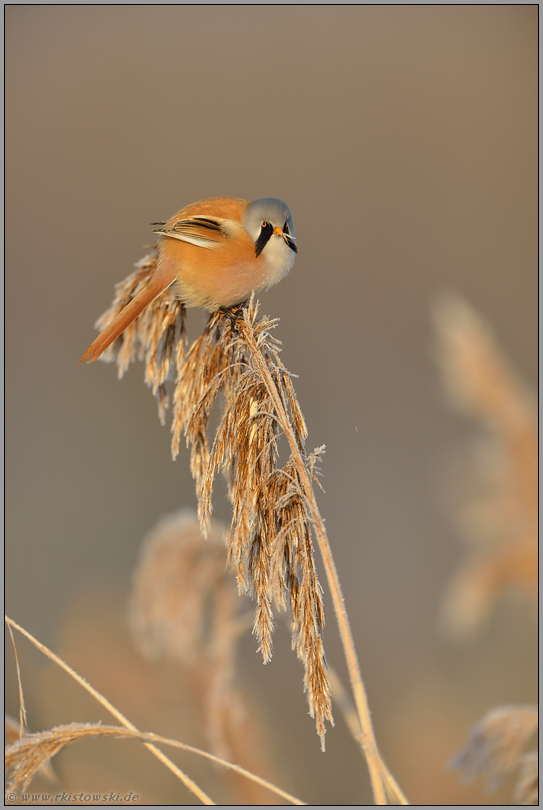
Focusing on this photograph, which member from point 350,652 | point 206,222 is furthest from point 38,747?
point 206,222

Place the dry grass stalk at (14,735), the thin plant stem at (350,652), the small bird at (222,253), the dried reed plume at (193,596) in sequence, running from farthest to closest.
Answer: the small bird at (222,253)
the dried reed plume at (193,596)
the dry grass stalk at (14,735)
the thin plant stem at (350,652)

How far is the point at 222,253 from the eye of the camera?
7.13ft

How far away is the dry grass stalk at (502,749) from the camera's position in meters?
1.40

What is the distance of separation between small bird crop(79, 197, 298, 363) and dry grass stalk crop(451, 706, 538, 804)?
1478mm

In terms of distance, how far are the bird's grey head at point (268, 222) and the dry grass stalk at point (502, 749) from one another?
161 centimetres

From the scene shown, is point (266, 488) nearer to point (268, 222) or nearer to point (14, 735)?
point (14, 735)

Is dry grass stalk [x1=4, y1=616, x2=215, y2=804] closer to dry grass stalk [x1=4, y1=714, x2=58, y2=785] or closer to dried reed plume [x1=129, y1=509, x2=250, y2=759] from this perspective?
dry grass stalk [x1=4, y1=714, x2=58, y2=785]

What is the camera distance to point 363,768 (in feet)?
10.6

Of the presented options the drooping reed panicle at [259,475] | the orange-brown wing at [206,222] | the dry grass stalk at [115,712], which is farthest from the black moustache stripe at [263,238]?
the dry grass stalk at [115,712]

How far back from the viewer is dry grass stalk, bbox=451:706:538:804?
1398mm

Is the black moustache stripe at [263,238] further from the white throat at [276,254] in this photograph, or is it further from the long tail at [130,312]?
the long tail at [130,312]

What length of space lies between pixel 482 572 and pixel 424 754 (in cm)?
156

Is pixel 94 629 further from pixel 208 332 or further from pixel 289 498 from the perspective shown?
pixel 289 498

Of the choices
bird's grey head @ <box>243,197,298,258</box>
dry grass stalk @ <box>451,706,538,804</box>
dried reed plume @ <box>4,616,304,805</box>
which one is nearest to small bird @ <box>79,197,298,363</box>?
bird's grey head @ <box>243,197,298,258</box>
